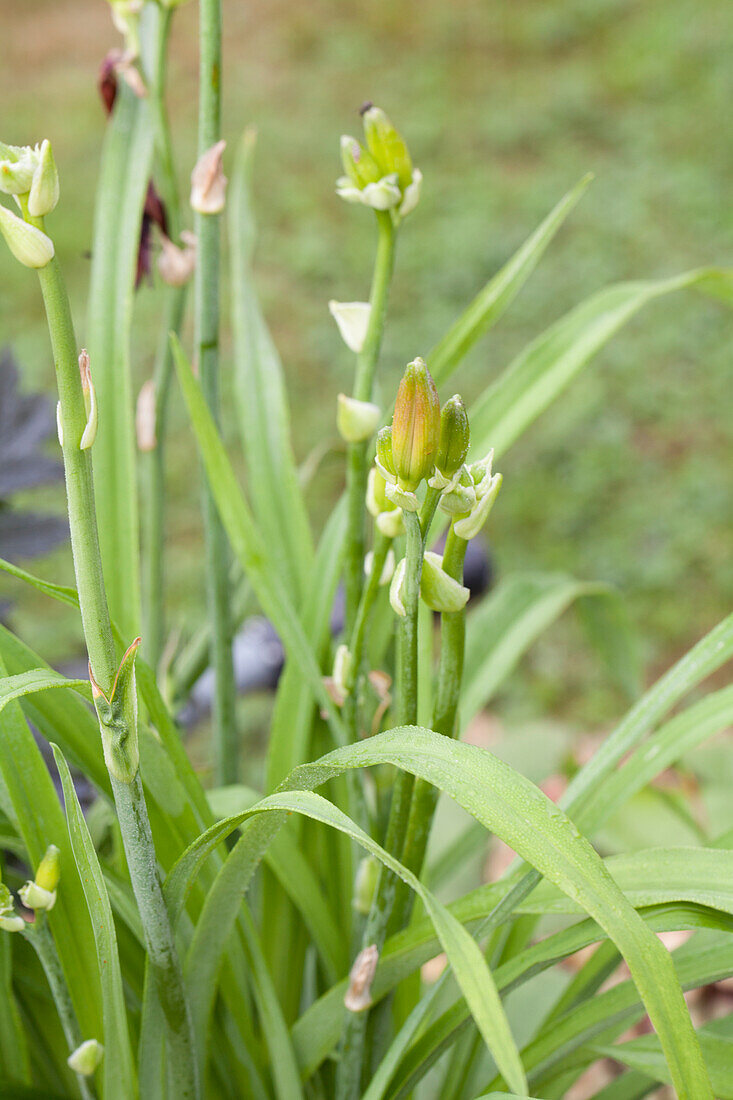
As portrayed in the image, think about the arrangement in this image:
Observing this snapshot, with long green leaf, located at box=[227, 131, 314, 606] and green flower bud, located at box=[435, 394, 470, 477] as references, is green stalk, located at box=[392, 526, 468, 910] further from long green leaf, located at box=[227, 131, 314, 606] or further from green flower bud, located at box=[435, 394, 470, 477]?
long green leaf, located at box=[227, 131, 314, 606]

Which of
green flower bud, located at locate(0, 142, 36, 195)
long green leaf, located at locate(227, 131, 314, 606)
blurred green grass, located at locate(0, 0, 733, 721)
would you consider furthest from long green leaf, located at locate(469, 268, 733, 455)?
blurred green grass, located at locate(0, 0, 733, 721)

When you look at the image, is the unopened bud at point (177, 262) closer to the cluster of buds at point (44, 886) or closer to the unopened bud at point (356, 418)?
the unopened bud at point (356, 418)

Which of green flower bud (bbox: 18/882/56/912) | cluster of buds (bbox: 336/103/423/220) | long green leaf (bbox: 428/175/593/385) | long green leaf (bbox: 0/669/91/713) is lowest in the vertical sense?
green flower bud (bbox: 18/882/56/912)

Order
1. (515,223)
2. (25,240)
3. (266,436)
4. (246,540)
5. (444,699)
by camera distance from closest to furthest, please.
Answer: (25,240), (444,699), (246,540), (266,436), (515,223)

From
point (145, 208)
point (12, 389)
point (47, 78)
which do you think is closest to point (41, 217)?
point (145, 208)

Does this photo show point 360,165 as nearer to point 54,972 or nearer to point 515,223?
point 54,972

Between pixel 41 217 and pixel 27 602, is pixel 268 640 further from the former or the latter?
pixel 41 217

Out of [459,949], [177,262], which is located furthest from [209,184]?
[459,949]
